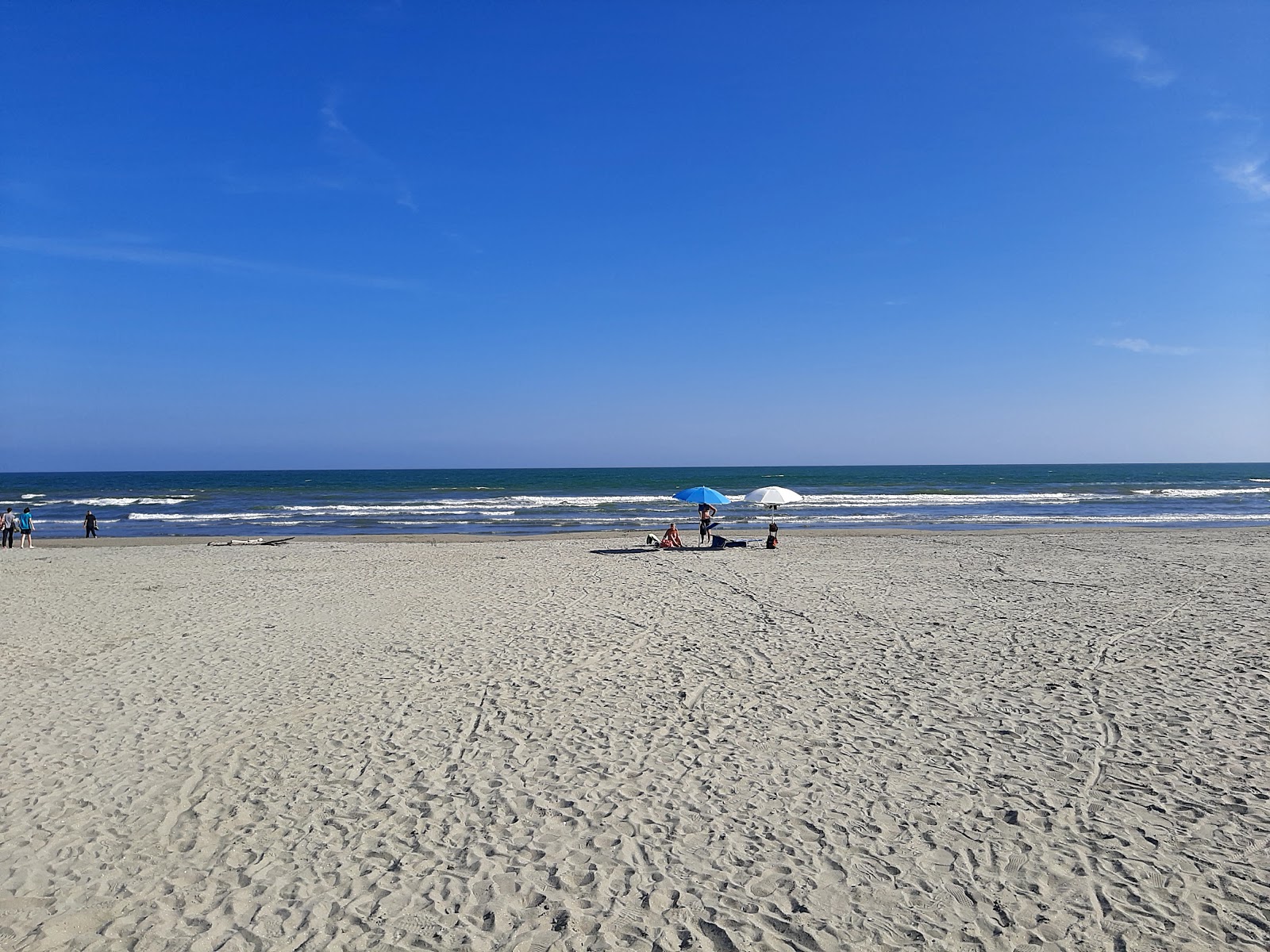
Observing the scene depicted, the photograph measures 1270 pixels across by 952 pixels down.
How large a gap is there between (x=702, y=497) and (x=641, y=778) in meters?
14.3

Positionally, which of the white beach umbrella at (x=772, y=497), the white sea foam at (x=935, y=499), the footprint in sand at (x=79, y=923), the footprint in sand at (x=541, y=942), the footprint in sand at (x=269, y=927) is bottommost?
the footprint in sand at (x=541, y=942)

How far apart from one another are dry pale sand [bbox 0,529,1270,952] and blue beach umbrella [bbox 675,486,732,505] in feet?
27.1

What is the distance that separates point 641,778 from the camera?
5.41 meters

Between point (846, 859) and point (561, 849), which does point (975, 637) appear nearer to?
point (846, 859)

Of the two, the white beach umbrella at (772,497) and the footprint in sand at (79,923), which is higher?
the white beach umbrella at (772,497)

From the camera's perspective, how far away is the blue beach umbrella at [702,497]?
761 inches

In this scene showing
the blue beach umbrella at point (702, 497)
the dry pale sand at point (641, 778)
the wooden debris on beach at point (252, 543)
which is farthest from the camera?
the wooden debris on beach at point (252, 543)

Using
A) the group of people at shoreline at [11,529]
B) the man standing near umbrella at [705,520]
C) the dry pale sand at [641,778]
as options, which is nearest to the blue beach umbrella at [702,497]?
the man standing near umbrella at [705,520]

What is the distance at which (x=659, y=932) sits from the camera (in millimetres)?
3717

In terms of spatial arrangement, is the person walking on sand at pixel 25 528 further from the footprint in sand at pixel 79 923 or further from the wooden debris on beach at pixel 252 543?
the footprint in sand at pixel 79 923

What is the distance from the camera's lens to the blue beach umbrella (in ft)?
63.4

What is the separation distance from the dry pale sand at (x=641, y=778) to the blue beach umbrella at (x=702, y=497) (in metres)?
8.25

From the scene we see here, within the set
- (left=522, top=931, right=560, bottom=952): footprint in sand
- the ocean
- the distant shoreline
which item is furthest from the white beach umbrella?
(left=522, top=931, right=560, bottom=952): footprint in sand

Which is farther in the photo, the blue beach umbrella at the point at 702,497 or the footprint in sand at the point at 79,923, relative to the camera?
the blue beach umbrella at the point at 702,497
